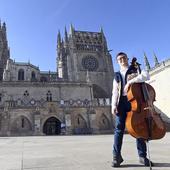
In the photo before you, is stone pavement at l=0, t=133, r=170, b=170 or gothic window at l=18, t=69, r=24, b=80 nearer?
stone pavement at l=0, t=133, r=170, b=170

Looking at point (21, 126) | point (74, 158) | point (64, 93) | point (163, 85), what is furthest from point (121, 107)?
point (64, 93)

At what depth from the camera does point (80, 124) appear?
35062 millimetres

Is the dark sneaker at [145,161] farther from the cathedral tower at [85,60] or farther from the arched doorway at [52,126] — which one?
the cathedral tower at [85,60]

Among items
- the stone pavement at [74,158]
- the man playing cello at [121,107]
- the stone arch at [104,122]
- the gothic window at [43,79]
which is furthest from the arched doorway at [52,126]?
the man playing cello at [121,107]

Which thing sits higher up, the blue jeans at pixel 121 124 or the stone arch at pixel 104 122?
the stone arch at pixel 104 122

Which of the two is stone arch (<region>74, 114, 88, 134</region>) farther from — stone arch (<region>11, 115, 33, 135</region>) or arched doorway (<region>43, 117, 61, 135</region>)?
stone arch (<region>11, 115, 33, 135</region>)

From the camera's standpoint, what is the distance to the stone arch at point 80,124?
3410cm

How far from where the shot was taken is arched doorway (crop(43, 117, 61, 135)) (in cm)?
3550

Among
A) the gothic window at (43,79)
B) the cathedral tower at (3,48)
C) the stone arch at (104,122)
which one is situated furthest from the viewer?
the cathedral tower at (3,48)

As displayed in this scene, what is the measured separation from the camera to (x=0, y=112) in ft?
107

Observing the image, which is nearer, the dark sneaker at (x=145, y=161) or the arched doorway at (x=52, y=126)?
the dark sneaker at (x=145, y=161)

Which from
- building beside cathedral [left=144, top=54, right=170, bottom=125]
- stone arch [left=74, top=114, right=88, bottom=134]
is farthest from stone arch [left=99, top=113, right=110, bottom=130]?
building beside cathedral [left=144, top=54, right=170, bottom=125]

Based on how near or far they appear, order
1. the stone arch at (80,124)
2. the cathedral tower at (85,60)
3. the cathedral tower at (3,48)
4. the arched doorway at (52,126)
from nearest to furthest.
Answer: the stone arch at (80,124) → the arched doorway at (52,126) → the cathedral tower at (85,60) → the cathedral tower at (3,48)

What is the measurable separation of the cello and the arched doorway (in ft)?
107
